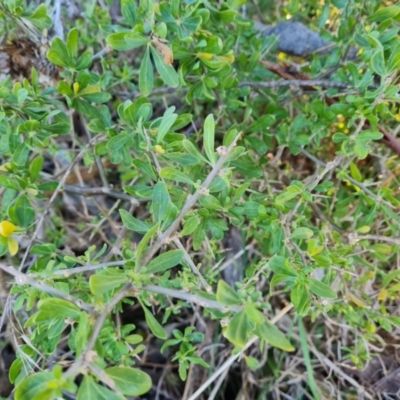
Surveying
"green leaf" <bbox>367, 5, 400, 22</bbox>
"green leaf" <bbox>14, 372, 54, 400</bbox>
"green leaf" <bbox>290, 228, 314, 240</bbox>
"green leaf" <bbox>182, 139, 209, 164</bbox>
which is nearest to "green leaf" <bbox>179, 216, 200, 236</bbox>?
"green leaf" <bbox>182, 139, 209, 164</bbox>

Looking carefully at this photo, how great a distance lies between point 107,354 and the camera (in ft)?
3.36

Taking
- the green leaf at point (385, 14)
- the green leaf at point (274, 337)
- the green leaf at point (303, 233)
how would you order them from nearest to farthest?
1. the green leaf at point (274, 337)
2. the green leaf at point (303, 233)
3. the green leaf at point (385, 14)

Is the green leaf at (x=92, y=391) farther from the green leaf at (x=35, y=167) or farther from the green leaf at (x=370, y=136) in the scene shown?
the green leaf at (x=370, y=136)

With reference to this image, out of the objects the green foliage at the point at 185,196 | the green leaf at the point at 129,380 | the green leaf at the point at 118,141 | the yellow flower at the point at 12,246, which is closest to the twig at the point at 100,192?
the green foliage at the point at 185,196

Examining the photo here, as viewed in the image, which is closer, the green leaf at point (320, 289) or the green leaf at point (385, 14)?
the green leaf at point (320, 289)

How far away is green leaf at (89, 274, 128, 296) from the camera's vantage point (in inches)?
26.1

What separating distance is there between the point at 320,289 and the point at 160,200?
0.34 m

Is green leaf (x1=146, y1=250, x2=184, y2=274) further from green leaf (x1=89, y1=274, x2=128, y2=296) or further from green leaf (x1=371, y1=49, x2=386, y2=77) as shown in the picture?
green leaf (x1=371, y1=49, x2=386, y2=77)

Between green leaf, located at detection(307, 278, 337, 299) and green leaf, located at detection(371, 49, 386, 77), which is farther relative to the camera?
green leaf, located at detection(371, 49, 386, 77)

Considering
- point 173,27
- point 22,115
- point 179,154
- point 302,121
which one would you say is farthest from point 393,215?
point 22,115

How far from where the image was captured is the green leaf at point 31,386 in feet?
1.99

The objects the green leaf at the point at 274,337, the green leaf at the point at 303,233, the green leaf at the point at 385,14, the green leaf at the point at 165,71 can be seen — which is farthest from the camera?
the green leaf at the point at 385,14

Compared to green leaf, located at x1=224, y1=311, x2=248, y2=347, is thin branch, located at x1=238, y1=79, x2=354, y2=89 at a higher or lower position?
higher

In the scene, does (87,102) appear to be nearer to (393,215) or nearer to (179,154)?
(179,154)
